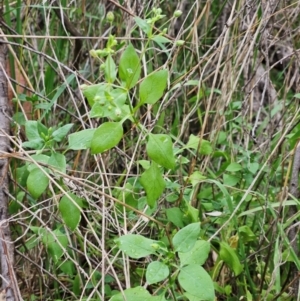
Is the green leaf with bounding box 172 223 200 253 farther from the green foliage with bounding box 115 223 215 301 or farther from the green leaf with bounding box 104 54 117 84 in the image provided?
the green leaf with bounding box 104 54 117 84

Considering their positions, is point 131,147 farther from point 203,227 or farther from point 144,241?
point 144,241

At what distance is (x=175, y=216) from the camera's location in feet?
4.06

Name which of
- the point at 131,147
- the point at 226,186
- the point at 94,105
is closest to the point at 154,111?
the point at 131,147

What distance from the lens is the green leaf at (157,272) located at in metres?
0.96

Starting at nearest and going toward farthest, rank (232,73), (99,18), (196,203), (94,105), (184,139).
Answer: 1. (94,105)
2. (196,203)
3. (232,73)
4. (184,139)
5. (99,18)

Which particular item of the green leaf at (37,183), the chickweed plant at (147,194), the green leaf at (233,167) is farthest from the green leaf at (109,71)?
the green leaf at (233,167)

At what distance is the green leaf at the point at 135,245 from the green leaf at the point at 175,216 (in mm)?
235

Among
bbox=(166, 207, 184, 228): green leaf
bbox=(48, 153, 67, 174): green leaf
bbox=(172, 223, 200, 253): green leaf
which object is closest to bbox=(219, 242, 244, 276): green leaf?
bbox=(166, 207, 184, 228): green leaf

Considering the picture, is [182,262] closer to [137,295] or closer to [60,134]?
[137,295]

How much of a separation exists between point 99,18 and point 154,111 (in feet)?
1.50

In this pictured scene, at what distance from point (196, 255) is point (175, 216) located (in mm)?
199

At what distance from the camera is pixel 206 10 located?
1.60 metres

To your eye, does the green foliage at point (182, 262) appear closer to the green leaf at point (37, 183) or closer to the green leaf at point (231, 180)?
the green leaf at point (37, 183)

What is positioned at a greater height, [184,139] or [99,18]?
[99,18]
